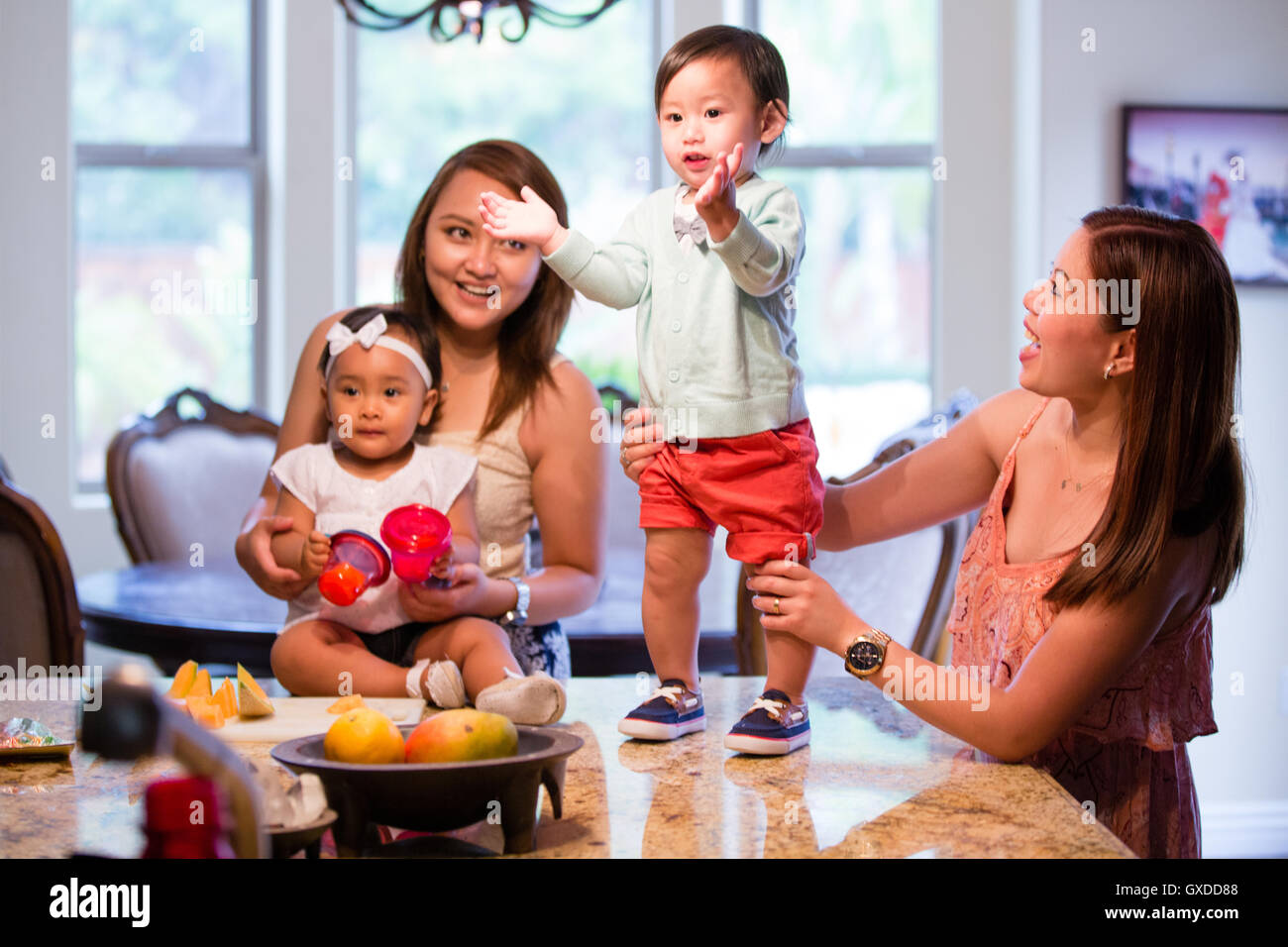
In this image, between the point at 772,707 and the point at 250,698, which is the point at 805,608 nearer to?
the point at 772,707

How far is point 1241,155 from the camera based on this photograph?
4.22 meters

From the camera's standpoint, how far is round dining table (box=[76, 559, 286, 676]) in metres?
2.42

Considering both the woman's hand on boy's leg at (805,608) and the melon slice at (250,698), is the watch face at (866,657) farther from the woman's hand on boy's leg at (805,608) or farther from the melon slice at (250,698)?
the melon slice at (250,698)

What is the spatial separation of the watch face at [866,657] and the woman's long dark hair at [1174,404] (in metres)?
0.20

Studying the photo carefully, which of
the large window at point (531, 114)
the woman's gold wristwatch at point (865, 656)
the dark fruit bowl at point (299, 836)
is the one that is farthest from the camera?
the large window at point (531, 114)

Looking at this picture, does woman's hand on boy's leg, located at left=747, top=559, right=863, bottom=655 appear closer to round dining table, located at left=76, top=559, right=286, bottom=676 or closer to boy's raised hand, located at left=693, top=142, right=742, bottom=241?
boy's raised hand, located at left=693, top=142, right=742, bottom=241

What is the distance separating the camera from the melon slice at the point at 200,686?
1424 millimetres

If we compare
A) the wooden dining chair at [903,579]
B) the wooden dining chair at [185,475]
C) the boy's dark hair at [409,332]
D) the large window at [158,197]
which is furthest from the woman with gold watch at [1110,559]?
the large window at [158,197]

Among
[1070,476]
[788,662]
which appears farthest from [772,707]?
[1070,476]

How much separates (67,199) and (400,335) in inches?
149

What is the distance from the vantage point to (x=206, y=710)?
54.5 inches

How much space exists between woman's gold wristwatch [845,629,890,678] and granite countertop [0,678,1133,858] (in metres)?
0.10

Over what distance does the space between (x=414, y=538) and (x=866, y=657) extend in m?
0.59
